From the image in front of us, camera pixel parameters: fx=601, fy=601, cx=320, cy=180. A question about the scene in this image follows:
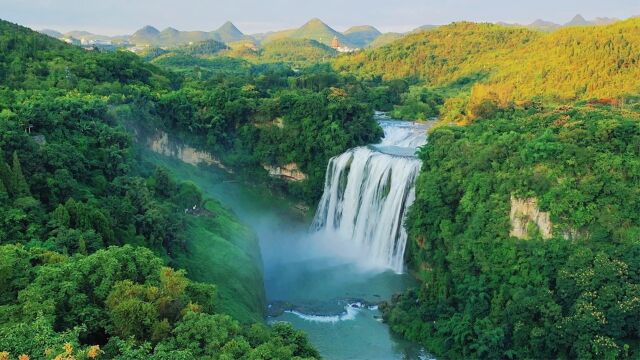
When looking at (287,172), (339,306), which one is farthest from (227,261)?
(287,172)

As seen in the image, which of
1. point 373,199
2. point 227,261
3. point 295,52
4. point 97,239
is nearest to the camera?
point 97,239

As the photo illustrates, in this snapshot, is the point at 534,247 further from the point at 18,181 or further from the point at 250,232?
the point at 18,181

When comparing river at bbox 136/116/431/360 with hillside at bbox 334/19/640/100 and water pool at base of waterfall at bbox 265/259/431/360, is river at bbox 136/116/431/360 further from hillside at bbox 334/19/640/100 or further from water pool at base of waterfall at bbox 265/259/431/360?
hillside at bbox 334/19/640/100

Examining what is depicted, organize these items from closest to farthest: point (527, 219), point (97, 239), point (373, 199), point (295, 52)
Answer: point (97, 239) < point (527, 219) < point (373, 199) < point (295, 52)

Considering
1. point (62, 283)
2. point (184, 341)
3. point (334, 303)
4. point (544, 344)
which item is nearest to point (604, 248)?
point (544, 344)

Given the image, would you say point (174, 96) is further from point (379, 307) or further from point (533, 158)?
point (533, 158)

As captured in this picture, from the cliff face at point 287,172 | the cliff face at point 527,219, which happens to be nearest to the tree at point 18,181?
the cliff face at point 527,219

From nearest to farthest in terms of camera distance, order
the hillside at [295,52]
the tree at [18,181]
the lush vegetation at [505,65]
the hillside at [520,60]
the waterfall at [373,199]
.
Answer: the tree at [18,181], the waterfall at [373,199], the lush vegetation at [505,65], the hillside at [520,60], the hillside at [295,52]

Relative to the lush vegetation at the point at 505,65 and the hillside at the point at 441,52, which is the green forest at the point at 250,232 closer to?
the lush vegetation at the point at 505,65
